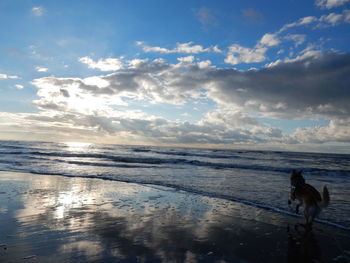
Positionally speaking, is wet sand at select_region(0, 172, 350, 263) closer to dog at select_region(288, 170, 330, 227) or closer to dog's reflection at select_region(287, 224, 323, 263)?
dog's reflection at select_region(287, 224, 323, 263)

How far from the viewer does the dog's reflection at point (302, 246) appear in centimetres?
A: 446

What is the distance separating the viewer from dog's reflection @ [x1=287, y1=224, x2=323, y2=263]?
4465mm

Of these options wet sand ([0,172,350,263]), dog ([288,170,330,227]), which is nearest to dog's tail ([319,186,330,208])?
dog ([288,170,330,227])

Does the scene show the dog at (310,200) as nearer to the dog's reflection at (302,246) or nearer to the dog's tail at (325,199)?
the dog's tail at (325,199)

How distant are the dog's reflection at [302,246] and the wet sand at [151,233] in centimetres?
2

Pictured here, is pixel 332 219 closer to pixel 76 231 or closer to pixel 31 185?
pixel 76 231

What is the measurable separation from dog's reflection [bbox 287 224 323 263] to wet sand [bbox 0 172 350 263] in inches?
0.7

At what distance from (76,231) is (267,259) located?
4.01 meters

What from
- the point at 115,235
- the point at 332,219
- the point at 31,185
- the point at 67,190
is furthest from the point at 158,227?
the point at 31,185

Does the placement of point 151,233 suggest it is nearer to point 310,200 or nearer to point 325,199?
A: point 310,200

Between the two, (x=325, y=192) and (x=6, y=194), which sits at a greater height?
(x=325, y=192)

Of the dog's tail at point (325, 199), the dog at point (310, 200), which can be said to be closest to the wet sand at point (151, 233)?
the dog at point (310, 200)

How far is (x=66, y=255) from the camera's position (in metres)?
4.19

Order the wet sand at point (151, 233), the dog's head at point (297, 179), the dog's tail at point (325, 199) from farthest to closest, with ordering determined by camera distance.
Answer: the dog's head at point (297, 179) → the dog's tail at point (325, 199) → the wet sand at point (151, 233)
